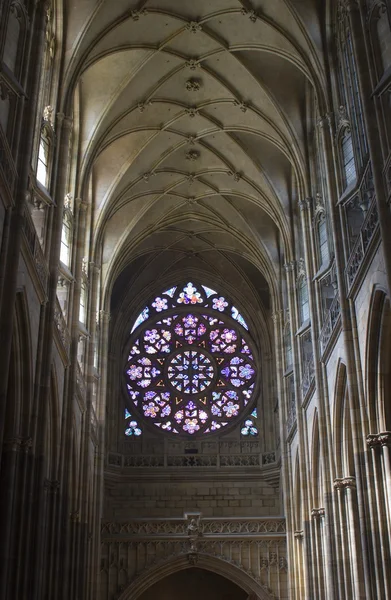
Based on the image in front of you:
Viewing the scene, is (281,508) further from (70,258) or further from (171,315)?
(70,258)

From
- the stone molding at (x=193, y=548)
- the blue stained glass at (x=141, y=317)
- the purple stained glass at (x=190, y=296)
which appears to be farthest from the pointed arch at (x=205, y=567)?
the purple stained glass at (x=190, y=296)

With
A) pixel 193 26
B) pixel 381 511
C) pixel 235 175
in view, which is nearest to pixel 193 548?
pixel 235 175

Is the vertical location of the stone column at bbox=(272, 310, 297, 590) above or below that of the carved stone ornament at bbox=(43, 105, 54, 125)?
below

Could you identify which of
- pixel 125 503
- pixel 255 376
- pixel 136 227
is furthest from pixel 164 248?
pixel 125 503

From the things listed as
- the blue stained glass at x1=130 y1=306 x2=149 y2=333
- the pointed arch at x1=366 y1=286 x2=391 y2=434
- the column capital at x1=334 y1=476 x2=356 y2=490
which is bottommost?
the column capital at x1=334 y1=476 x2=356 y2=490

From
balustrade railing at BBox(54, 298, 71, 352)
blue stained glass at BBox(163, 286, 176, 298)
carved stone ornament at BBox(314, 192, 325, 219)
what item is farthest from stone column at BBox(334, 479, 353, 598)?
blue stained glass at BBox(163, 286, 176, 298)

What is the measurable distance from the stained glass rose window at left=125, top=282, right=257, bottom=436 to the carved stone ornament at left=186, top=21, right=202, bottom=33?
43.3ft

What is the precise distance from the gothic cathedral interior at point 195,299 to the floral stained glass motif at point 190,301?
87 mm

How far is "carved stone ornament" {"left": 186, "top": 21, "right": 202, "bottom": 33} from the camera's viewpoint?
22.4 meters

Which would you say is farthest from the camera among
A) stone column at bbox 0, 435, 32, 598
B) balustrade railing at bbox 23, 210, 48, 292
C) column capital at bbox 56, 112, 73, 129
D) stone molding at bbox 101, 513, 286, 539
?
stone molding at bbox 101, 513, 286, 539

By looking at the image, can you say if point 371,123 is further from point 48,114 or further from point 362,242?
point 48,114

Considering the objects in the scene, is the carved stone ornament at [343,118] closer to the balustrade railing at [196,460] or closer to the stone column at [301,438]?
the stone column at [301,438]

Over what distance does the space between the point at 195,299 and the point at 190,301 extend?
0.73ft

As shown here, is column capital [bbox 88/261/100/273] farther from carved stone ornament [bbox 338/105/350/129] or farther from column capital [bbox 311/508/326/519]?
column capital [bbox 311/508/326/519]
